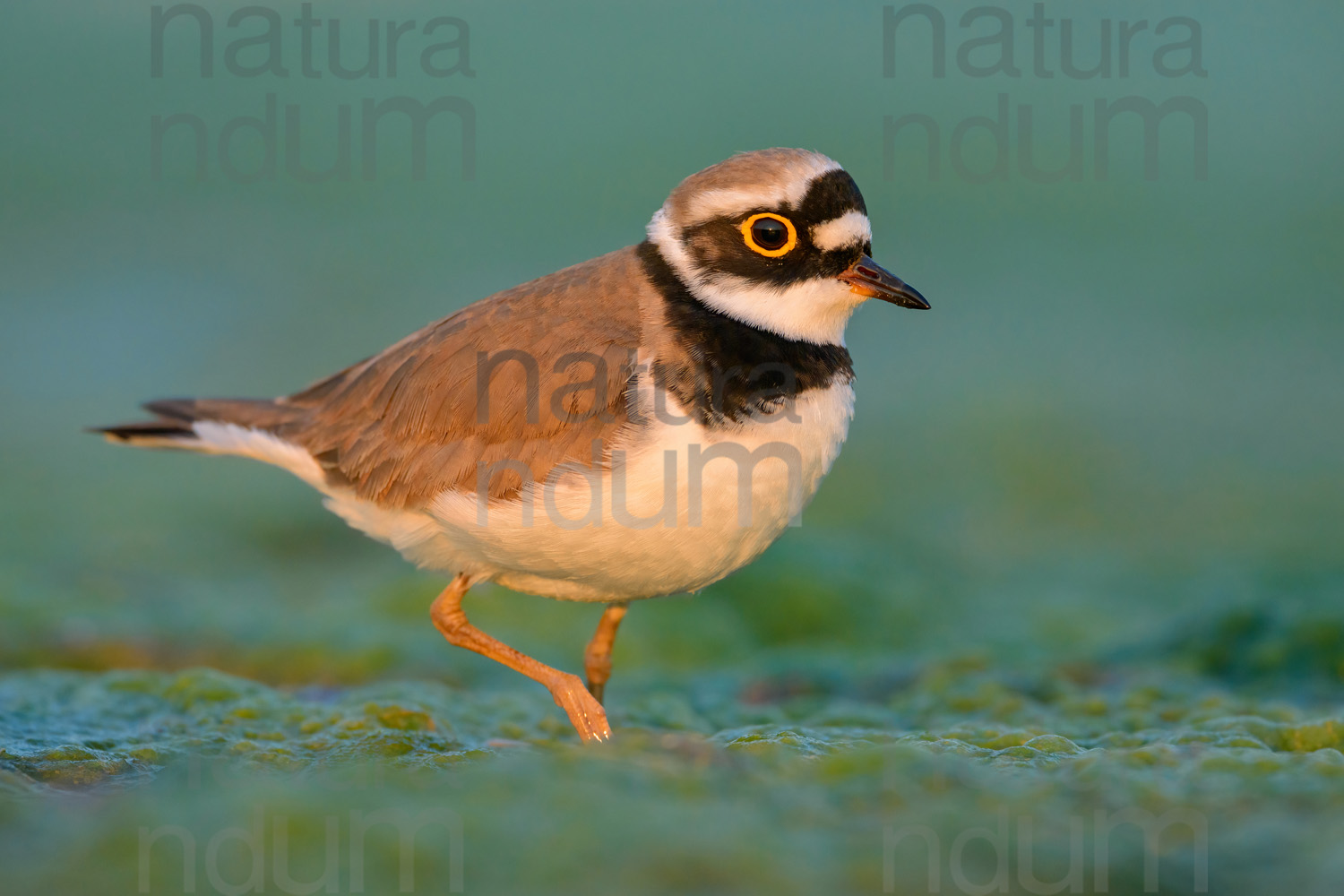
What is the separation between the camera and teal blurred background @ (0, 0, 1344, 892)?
11.5 ft

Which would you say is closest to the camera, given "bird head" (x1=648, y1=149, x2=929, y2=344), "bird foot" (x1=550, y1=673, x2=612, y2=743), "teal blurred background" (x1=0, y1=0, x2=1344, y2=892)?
"teal blurred background" (x1=0, y1=0, x2=1344, y2=892)

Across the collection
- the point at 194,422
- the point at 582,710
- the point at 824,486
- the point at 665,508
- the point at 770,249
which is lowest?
the point at 582,710

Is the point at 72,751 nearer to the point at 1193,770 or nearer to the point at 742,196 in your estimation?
the point at 742,196

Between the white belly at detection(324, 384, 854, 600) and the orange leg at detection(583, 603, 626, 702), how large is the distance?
30.4 inches

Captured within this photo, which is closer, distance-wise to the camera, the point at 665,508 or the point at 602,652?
the point at 665,508

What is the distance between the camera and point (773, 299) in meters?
4.46

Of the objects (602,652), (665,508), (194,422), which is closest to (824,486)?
(602,652)

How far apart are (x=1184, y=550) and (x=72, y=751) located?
6.59 meters

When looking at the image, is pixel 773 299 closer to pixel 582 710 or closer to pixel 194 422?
pixel 582 710

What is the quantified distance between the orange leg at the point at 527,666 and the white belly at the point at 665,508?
365 millimetres

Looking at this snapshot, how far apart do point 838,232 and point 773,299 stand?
1.11 feet

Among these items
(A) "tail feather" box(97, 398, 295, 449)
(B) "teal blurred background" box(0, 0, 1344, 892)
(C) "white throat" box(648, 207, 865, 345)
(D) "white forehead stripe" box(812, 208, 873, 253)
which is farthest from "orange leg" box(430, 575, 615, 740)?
(D) "white forehead stripe" box(812, 208, 873, 253)

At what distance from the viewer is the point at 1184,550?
316 inches

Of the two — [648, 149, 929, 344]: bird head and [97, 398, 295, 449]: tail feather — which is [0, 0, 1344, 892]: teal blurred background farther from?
[648, 149, 929, 344]: bird head
